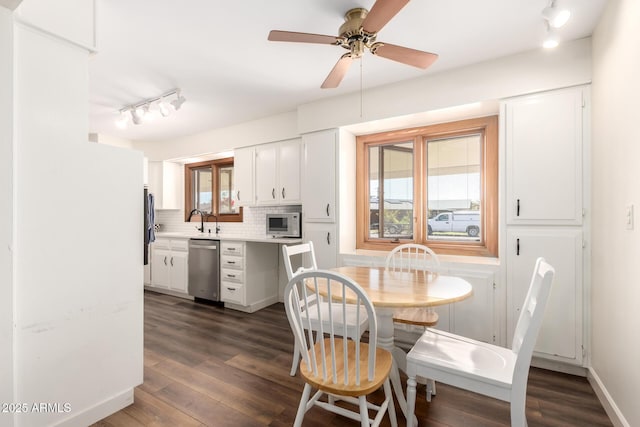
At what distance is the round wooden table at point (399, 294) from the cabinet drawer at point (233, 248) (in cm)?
199

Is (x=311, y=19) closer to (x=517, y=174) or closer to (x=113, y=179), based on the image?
(x=113, y=179)

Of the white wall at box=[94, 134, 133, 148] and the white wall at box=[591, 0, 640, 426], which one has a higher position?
the white wall at box=[94, 134, 133, 148]

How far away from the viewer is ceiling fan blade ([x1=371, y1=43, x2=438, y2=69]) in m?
1.85

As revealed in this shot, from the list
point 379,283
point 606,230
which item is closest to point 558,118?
point 606,230

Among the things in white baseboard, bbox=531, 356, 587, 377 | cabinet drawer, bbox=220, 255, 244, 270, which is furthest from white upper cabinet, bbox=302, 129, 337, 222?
white baseboard, bbox=531, 356, 587, 377

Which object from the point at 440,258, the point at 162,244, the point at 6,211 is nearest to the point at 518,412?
the point at 440,258

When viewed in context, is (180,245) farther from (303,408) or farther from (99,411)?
(303,408)

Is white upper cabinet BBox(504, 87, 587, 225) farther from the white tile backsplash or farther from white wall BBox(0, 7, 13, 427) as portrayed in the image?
white wall BBox(0, 7, 13, 427)

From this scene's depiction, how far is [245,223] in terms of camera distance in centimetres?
460

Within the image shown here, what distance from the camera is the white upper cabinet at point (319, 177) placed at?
333 centimetres

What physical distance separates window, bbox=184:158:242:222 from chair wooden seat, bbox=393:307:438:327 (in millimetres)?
3164

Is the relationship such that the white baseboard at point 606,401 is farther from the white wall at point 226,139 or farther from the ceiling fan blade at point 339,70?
the white wall at point 226,139

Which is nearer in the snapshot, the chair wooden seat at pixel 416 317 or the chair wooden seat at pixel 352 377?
the chair wooden seat at pixel 352 377

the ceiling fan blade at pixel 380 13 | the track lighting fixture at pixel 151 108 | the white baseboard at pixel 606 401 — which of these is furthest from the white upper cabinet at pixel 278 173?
the white baseboard at pixel 606 401
